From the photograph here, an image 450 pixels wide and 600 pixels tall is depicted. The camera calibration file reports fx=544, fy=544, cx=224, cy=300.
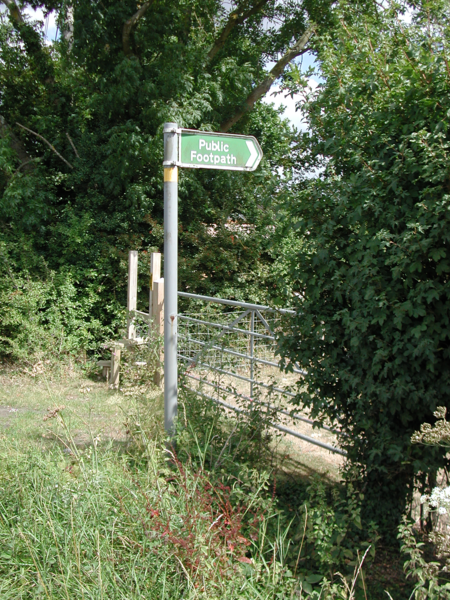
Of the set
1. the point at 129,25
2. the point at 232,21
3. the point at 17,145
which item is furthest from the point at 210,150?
the point at 232,21

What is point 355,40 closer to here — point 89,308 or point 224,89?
point 89,308

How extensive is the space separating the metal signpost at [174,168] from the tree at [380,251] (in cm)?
57

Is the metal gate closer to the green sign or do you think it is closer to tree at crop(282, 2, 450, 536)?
tree at crop(282, 2, 450, 536)

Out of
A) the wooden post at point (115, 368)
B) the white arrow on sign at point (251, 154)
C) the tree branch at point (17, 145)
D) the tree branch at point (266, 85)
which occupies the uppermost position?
the tree branch at point (266, 85)

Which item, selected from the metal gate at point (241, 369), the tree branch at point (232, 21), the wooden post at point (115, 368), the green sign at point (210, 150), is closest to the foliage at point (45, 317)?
the wooden post at point (115, 368)

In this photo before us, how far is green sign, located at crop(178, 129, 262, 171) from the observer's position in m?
3.87

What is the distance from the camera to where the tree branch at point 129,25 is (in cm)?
Result: 1072

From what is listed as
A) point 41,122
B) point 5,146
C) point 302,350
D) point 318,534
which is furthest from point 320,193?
point 41,122

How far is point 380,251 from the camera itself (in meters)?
3.12

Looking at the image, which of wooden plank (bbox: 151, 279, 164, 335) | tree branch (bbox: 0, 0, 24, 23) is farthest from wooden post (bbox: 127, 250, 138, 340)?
tree branch (bbox: 0, 0, 24, 23)

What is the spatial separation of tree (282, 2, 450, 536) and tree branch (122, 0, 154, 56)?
8.27 m

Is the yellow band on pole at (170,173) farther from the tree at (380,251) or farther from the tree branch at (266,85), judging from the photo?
the tree branch at (266,85)

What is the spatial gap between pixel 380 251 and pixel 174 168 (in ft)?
5.29

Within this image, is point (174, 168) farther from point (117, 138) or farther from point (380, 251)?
point (117, 138)
